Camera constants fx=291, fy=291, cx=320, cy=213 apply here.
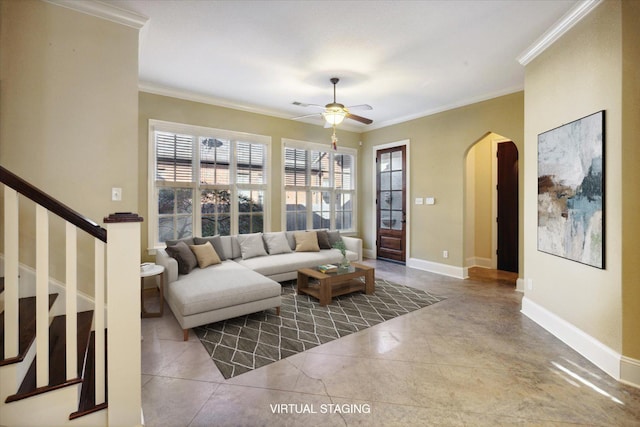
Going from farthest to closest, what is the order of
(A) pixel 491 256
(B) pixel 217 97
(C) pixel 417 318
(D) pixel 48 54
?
(A) pixel 491 256 → (B) pixel 217 97 → (C) pixel 417 318 → (D) pixel 48 54

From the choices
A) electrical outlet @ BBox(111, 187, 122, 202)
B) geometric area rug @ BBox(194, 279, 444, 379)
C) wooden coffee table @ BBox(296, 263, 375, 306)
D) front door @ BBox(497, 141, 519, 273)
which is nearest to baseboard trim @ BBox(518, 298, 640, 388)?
geometric area rug @ BBox(194, 279, 444, 379)

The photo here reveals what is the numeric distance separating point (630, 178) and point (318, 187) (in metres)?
4.74

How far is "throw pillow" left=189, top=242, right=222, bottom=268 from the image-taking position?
12.8 feet

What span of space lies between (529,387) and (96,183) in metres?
3.86

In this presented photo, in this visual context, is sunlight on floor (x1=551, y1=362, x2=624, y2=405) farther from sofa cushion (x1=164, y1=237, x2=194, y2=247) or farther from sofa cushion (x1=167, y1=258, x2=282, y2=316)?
sofa cushion (x1=164, y1=237, x2=194, y2=247)

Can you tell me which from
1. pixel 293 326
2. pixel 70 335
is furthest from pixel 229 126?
pixel 70 335

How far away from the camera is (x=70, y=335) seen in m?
1.47

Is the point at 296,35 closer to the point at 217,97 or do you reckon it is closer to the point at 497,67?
the point at 217,97

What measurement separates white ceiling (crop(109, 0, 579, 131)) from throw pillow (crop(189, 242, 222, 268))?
2343 millimetres

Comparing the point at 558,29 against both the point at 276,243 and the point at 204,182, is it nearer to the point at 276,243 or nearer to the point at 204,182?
the point at 276,243

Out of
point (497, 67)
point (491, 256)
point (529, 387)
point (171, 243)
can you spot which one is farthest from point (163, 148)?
point (491, 256)

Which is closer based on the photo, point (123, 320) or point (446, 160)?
point (123, 320)

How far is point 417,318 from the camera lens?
131 inches

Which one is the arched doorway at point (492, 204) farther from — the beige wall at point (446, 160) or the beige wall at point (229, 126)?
the beige wall at point (229, 126)
